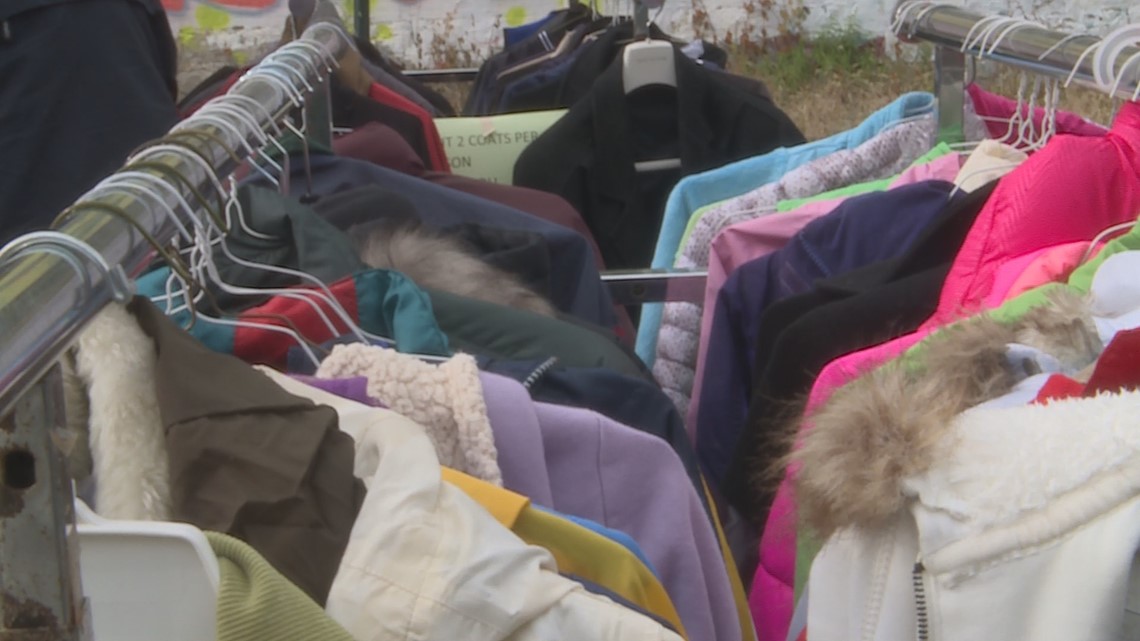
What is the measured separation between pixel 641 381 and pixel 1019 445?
0.42m

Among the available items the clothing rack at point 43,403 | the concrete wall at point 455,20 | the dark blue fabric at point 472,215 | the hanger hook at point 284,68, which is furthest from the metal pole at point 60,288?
the concrete wall at point 455,20

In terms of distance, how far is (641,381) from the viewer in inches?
38.6

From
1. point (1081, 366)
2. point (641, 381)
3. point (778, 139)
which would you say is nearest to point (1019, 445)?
point (1081, 366)

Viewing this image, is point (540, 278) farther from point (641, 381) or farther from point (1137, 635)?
point (1137, 635)

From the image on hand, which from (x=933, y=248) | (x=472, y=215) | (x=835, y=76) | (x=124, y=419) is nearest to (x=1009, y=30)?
(x=933, y=248)

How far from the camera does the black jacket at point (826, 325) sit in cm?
109

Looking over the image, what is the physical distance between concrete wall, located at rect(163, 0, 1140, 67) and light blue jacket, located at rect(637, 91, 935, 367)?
377 cm

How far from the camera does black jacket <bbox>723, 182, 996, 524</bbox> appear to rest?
1088 millimetres

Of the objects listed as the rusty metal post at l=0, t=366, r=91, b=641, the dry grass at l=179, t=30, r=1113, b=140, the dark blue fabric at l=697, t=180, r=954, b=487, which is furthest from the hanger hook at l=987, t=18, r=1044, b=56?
the dry grass at l=179, t=30, r=1113, b=140

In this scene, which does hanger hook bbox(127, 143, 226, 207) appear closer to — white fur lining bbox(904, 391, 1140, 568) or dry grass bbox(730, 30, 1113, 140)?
white fur lining bbox(904, 391, 1140, 568)

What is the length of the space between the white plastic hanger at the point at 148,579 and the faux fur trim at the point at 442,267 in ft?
1.81

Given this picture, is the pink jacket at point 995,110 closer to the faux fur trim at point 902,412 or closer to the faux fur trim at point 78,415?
the faux fur trim at point 902,412

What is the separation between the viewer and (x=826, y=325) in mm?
1101

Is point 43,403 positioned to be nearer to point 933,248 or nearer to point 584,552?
point 584,552
